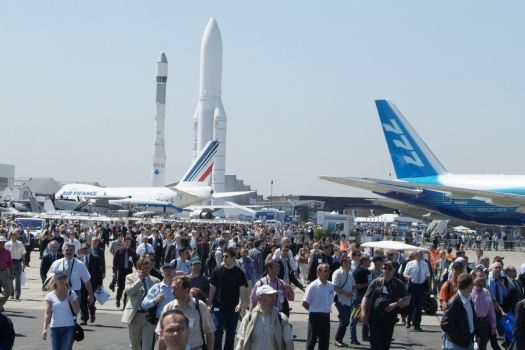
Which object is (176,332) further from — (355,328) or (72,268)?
(355,328)

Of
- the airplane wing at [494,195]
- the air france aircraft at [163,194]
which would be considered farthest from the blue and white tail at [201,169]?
the airplane wing at [494,195]

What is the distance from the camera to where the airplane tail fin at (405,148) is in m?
43.1

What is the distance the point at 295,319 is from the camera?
14641 millimetres

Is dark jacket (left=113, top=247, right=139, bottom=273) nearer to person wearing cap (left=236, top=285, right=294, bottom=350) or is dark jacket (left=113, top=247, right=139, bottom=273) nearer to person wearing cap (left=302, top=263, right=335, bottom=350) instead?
person wearing cap (left=302, top=263, right=335, bottom=350)

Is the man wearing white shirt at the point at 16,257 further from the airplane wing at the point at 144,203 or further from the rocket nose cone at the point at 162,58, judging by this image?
the rocket nose cone at the point at 162,58

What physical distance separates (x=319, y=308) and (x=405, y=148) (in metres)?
34.3

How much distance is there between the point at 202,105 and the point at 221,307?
8694cm

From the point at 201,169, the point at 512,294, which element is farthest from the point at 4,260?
the point at 201,169

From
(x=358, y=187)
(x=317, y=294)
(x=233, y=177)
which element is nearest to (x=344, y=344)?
(x=317, y=294)

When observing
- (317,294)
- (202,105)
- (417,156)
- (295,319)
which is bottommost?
(295,319)

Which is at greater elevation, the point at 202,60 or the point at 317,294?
the point at 202,60

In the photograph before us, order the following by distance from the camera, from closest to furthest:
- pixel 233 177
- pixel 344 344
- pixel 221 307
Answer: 1. pixel 221 307
2. pixel 344 344
3. pixel 233 177

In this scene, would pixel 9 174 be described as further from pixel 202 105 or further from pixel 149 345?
pixel 149 345

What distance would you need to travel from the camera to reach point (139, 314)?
28.3 ft
